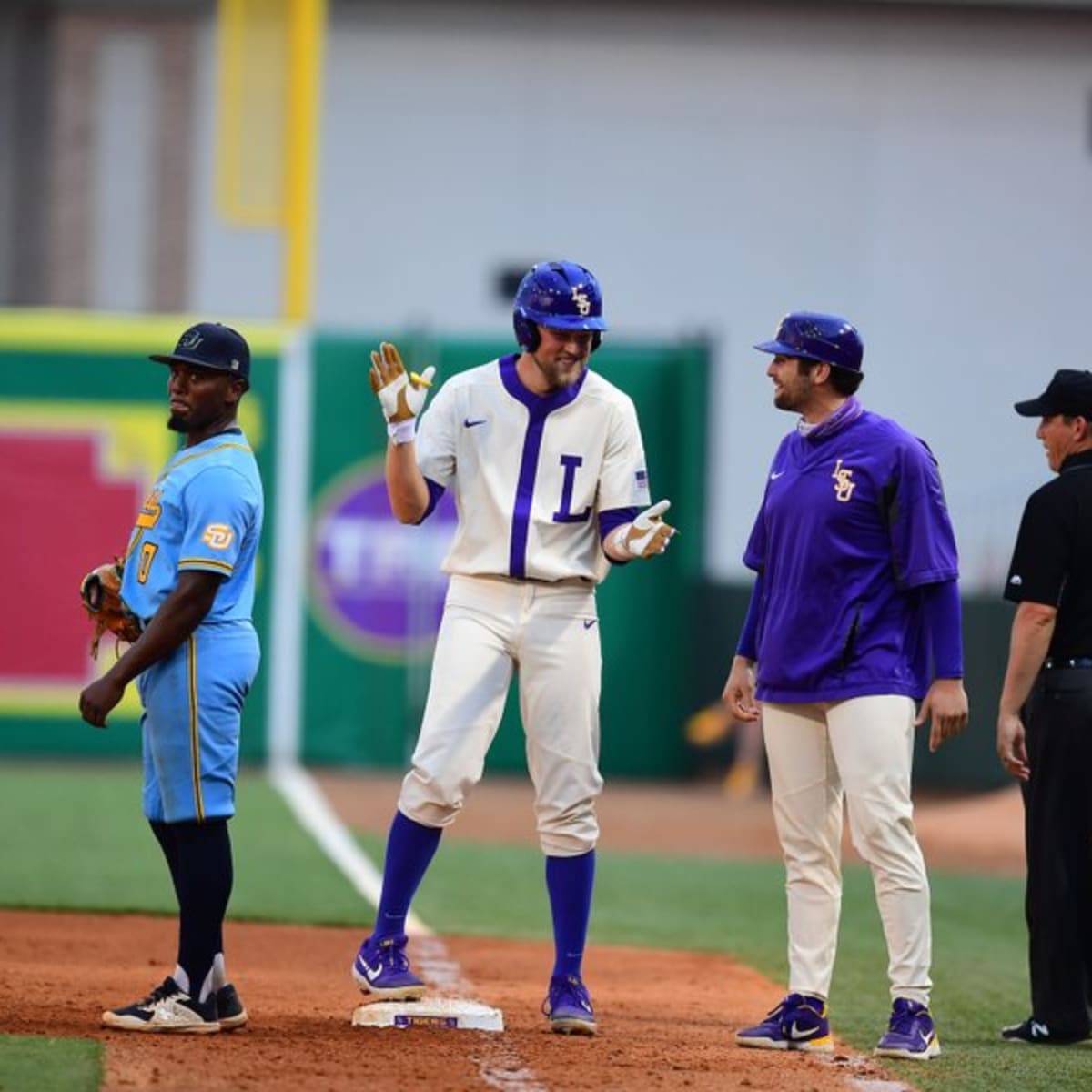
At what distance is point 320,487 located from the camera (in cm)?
1781

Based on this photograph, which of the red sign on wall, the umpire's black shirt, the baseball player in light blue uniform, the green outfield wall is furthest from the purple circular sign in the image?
the baseball player in light blue uniform

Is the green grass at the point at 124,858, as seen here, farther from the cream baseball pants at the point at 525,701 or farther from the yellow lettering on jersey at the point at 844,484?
the yellow lettering on jersey at the point at 844,484

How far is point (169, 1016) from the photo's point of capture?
624 centimetres

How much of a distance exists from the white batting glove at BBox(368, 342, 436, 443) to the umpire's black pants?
2.20 m

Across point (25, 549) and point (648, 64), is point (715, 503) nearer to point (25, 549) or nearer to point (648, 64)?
point (648, 64)

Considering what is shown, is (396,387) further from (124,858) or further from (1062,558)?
(124,858)

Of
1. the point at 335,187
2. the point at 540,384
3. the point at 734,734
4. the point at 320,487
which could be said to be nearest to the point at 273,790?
the point at 320,487

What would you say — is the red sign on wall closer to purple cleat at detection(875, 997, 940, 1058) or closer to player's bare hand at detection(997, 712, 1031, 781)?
player's bare hand at detection(997, 712, 1031, 781)

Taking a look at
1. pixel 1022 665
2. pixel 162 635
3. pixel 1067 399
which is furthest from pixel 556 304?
pixel 1022 665

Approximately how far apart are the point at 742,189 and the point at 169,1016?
2091 cm

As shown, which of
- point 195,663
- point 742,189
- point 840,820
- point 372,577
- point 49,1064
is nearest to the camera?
point 49,1064

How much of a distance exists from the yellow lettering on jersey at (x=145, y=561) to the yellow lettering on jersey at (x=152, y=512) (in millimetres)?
55

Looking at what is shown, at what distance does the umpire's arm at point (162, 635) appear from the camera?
6.11 metres

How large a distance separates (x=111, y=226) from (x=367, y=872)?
16.1 metres
